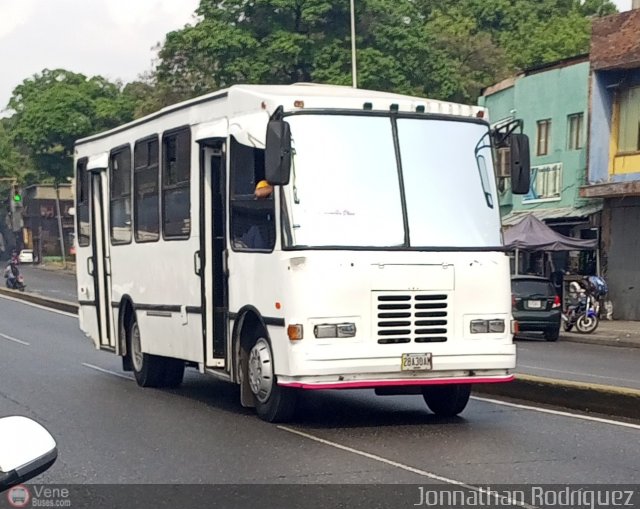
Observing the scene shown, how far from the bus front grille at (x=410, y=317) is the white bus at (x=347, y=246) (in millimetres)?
12

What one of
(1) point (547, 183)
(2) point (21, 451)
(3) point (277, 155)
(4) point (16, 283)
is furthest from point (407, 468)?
(4) point (16, 283)

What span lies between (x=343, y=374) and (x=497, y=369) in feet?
4.99

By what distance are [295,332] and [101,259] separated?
6646mm

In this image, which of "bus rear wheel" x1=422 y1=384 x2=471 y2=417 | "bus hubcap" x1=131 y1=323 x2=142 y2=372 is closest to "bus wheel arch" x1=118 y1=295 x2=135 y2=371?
"bus hubcap" x1=131 y1=323 x2=142 y2=372

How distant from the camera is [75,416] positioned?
12.0 meters

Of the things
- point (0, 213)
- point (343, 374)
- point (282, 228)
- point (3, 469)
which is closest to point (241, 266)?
point (282, 228)

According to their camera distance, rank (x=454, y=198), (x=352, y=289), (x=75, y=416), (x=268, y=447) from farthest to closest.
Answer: (x=75, y=416) < (x=454, y=198) < (x=352, y=289) < (x=268, y=447)

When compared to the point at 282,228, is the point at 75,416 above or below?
below

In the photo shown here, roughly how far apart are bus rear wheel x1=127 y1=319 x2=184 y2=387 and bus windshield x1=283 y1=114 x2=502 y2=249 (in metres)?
4.64

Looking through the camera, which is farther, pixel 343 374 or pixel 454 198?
pixel 454 198

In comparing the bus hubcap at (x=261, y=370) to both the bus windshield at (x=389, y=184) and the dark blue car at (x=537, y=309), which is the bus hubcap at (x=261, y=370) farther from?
the dark blue car at (x=537, y=309)

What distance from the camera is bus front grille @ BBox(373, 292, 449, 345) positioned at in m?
10.5

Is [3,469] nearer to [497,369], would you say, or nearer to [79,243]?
[497,369]

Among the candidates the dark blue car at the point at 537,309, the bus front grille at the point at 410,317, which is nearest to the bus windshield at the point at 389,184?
the bus front grille at the point at 410,317
